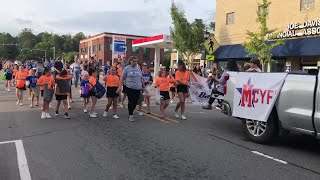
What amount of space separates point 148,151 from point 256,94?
253 cm

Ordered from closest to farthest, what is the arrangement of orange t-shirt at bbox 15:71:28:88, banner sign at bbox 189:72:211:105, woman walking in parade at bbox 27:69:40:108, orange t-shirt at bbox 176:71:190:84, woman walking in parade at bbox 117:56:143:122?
1. woman walking in parade at bbox 117:56:143:122
2. orange t-shirt at bbox 176:71:190:84
3. banner sign at bbox 189:72:211:105
4. woman walking in parade at bbox 27:69:40:108
5. orange t-shirt at bbox 15:71:28:88

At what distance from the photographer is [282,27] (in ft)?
76.6

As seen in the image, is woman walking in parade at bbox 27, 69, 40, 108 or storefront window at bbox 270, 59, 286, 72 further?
storefront window at bbox 270, 59, 286, 72

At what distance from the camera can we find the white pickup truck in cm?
695

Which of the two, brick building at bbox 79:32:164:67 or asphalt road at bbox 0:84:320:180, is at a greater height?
brick building at bbox 79:32:164:67

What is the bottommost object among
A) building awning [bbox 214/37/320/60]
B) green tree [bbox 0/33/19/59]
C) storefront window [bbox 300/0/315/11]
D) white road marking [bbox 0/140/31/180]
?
white road marking [bbox 0/140/31/180]

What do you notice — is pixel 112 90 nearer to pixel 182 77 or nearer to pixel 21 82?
pixel 182 77

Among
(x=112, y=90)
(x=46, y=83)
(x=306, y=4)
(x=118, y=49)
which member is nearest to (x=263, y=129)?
(x=112, y=90)

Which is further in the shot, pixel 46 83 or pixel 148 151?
pixel 46 83

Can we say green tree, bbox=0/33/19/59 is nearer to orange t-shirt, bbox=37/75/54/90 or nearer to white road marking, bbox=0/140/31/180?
orange t-shirt, bbox=37/75/54/90

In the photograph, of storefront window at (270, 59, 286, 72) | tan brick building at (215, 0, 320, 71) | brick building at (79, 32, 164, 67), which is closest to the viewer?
tan brick building at (215, 0, 320, 71)

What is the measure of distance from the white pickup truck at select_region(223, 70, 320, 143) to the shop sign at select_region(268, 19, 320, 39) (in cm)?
1405

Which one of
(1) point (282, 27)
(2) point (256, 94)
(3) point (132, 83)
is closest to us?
(2) point (256, 94)

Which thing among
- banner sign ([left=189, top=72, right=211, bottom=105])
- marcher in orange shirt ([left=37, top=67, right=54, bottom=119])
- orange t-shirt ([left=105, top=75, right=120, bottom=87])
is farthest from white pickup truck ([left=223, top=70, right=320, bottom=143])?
marcher in orange shirt ([left=37, top=67, right=54, bottom=119])
